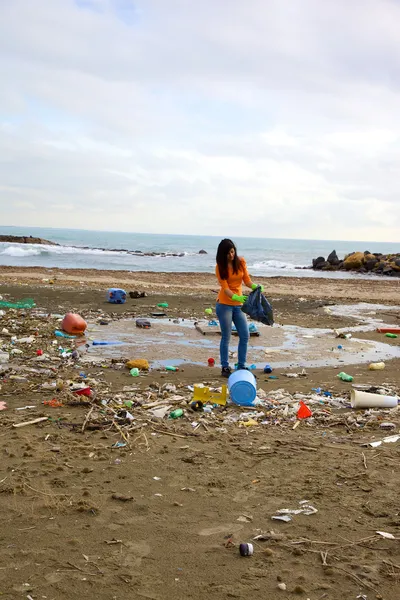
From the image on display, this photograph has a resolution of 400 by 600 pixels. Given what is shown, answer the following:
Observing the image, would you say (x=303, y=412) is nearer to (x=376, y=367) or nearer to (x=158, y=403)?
(x=158, y=403)

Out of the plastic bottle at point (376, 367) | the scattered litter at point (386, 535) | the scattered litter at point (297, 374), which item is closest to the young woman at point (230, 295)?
the scattered litter at point (297, 374)

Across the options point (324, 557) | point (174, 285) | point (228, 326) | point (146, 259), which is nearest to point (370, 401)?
point (228, 326)

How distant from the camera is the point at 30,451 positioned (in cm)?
414

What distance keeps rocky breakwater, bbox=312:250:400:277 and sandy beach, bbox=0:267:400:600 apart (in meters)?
32.3

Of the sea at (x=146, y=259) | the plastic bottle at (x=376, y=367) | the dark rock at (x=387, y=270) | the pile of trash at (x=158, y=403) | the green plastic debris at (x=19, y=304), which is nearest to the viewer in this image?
the pile of trash at (x=158, y=403)

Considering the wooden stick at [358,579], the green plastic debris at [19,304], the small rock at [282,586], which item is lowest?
the small rock at [282,586]

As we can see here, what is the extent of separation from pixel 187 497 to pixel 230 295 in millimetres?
3571

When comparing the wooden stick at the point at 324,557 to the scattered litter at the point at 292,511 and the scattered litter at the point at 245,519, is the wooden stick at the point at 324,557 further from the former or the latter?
the scattered litter at the point at 245,519

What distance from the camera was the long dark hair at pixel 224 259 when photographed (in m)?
6.70

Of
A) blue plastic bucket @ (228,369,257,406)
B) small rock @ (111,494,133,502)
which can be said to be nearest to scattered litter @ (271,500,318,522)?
small rock @ (111,494,133,502)

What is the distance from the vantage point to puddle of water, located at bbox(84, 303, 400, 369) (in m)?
8.20

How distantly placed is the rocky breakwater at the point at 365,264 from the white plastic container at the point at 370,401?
32.3 meters

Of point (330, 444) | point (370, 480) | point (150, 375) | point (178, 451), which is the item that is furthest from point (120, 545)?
point (150, 375)

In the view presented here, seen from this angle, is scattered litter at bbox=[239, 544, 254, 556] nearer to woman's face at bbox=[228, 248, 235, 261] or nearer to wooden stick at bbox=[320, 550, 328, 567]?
wooden stick at bbox=[320, 550, 328, 567]
